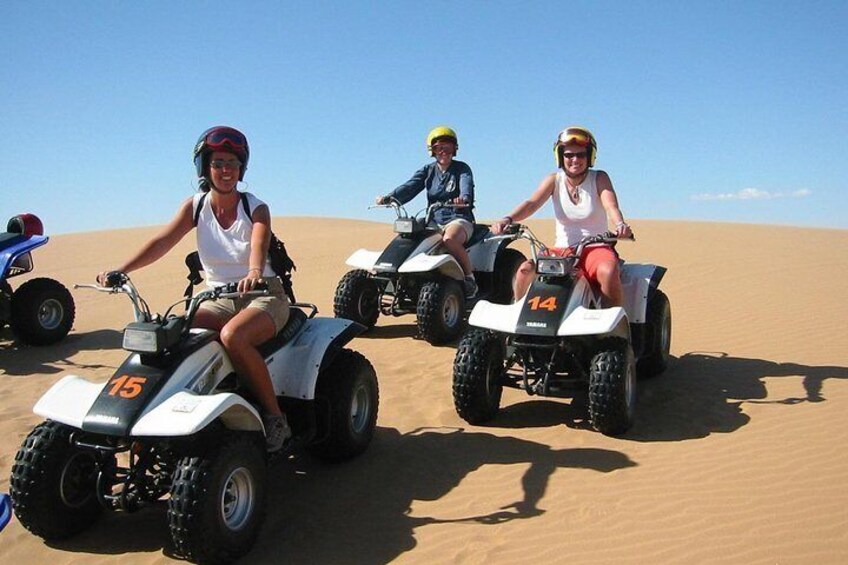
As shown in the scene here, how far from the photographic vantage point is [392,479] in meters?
5.28

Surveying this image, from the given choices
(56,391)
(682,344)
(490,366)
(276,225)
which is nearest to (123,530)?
(56,391)

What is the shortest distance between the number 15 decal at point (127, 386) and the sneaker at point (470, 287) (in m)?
5.64

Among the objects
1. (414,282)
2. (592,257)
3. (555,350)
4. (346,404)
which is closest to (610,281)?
(592,257)

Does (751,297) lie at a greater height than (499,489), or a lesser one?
greater

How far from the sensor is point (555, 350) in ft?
19.7

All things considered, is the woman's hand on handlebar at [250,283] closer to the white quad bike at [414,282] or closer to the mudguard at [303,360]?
the mudguard at [303,360]

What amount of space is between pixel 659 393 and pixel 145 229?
1566 inches

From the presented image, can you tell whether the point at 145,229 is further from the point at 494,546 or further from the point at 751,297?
the point at 494,546

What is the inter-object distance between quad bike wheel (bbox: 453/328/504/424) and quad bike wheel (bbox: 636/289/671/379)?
6.10 ft

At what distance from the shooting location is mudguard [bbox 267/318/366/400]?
16.6 feet

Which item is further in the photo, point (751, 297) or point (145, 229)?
point (145, 229)

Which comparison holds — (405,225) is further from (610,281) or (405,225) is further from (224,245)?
(224,245)

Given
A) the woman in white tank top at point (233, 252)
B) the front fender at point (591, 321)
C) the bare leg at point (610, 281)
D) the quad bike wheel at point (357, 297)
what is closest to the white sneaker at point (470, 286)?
the quad bike wheel at point (357, 297)

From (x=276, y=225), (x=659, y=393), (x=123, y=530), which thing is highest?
(x=276, y=225)
